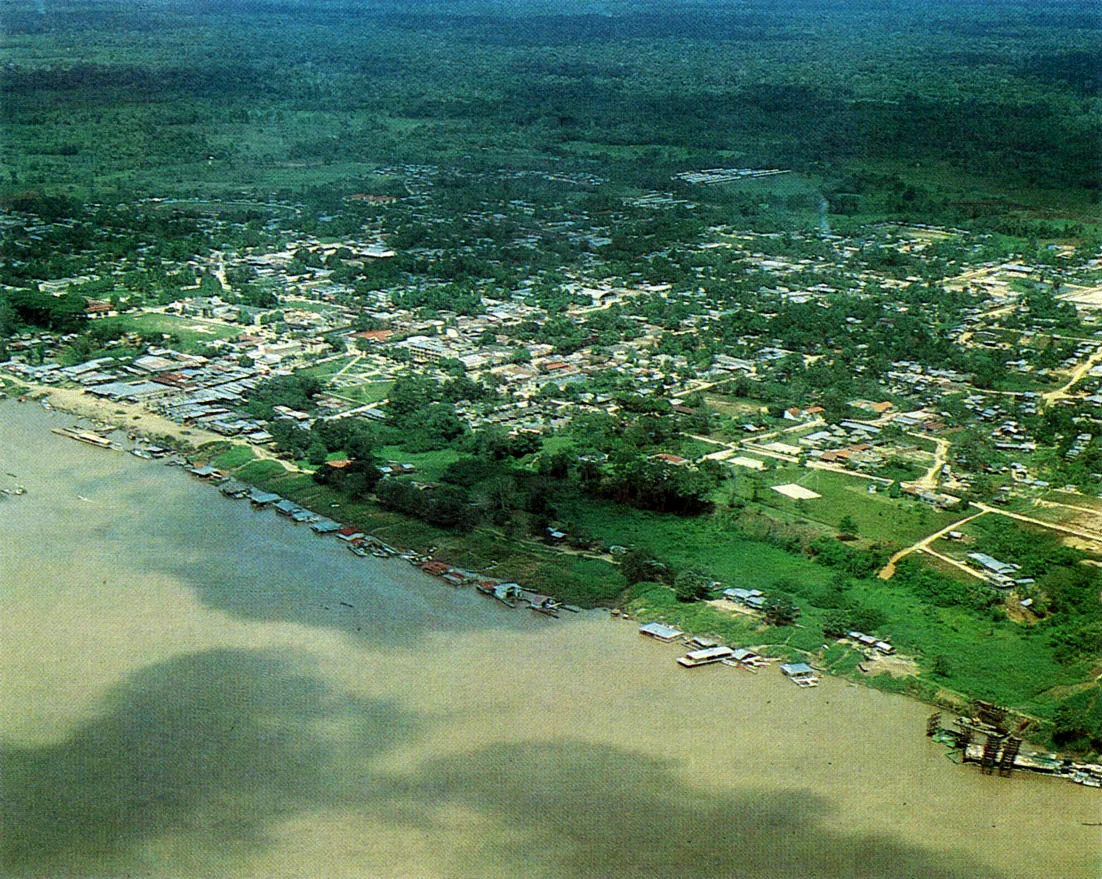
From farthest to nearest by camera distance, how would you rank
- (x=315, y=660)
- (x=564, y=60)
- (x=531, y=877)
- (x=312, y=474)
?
(x=564, y=60)
(x=312, y=474)
(x=315, y=660)
(x=531, y=877)

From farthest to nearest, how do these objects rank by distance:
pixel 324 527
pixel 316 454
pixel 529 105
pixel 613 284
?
pixel 529 105 → pixel 613 284 → pixel 316 454 → pixel 324 527

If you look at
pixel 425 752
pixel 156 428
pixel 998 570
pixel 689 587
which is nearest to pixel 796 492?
pixel 998 570

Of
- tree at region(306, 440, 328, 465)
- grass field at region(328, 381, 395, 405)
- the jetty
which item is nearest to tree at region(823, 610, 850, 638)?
tree at region(306, 440, 328, 465)

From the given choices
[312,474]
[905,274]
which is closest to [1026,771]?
[312,474]

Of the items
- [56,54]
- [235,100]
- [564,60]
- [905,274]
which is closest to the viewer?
[905,274]

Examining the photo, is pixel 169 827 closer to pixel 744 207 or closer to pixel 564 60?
pixel 744 207

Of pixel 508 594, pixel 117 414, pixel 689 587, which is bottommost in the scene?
pixel 117 414

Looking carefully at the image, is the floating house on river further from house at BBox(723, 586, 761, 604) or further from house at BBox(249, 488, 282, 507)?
house at BBox(249, 488, 282, 507)

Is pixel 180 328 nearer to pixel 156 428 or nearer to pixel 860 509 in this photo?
pixel 156 428
